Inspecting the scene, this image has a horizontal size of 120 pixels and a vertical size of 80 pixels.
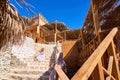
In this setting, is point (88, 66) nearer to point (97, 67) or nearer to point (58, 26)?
point (97, 67)

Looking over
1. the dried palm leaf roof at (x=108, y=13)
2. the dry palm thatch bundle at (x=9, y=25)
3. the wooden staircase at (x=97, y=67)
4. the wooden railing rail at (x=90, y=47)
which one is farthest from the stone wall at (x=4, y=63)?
the wooden staircase at (x=97, y=67)

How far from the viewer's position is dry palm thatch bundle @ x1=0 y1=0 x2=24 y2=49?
2.56 m

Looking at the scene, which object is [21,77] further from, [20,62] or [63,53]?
[63,53]

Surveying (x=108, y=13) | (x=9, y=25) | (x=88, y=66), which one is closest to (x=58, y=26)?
(x=108, y=13)

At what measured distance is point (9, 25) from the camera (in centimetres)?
264

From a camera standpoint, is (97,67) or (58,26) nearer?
(97,67)

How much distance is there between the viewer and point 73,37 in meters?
17.0

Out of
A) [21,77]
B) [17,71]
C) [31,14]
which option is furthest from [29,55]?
[31,14]

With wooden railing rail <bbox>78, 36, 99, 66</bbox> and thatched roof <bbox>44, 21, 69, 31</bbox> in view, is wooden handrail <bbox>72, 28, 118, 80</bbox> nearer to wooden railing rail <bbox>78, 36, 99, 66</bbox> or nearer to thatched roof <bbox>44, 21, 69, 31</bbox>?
wooden railing rail <bbox>78, 36, 99, 66</bbox>

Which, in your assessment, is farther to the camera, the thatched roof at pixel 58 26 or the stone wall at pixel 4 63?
the thatched roof at pixel 58 26

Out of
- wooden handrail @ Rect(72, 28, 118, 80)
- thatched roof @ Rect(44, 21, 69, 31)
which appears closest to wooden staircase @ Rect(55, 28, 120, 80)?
wooden handrail @ Rect(72, 28, 118, 80)

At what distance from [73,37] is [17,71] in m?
10.0

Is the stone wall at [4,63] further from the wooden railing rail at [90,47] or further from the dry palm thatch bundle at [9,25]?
the dry palm thatch bundle at [9,25]

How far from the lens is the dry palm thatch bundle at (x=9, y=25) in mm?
2561
